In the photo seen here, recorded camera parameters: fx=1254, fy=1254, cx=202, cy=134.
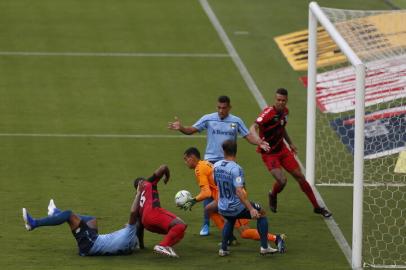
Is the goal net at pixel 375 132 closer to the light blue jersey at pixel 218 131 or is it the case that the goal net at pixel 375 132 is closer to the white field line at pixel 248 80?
the white field line at pixel 248 80

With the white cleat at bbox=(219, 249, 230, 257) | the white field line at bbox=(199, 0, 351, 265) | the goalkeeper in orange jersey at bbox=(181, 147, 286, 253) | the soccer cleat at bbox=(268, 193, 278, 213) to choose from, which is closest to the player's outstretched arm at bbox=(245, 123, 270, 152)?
the goalkeeper in orange jersey at bbox=(181, 147, 286, 253)

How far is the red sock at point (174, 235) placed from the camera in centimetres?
1811

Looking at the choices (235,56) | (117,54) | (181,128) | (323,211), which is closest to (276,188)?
(323,211)

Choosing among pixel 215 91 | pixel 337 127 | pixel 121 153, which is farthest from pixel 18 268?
pixel 215 91

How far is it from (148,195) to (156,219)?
41 cm

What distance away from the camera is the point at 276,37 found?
33.1m

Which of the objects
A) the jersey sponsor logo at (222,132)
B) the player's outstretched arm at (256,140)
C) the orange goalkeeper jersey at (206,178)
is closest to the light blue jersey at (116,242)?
the orange goalkeeper jersey at (206,178)

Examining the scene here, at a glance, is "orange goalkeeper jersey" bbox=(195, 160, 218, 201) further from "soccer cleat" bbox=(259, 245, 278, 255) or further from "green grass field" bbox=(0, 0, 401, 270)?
"soccer cleat" bbox=(259, 245, 278, 255)

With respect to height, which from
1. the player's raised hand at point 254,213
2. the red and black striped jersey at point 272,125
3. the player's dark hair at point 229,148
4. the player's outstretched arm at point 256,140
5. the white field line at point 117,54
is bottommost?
the player's raised hand at point 254,213

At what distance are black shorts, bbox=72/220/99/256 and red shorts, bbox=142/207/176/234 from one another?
2.52 feet

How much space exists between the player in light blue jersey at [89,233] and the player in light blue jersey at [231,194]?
Result: 132cm

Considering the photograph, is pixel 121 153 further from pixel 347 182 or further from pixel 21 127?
pixel 347 182

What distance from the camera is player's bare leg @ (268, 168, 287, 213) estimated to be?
20.3 meters

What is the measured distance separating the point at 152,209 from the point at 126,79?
11.4m
